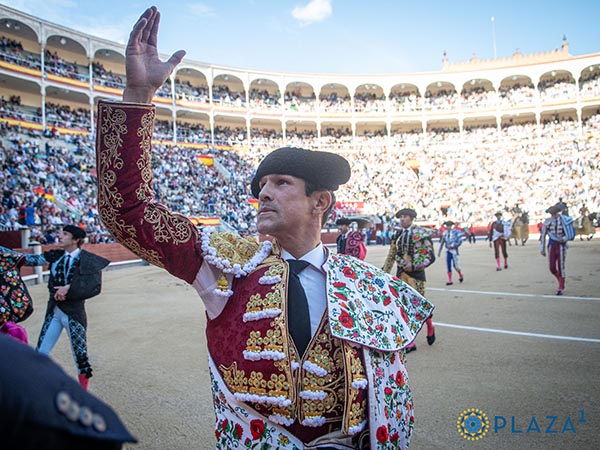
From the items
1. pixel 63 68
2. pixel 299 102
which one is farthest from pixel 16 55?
pixel 299 102

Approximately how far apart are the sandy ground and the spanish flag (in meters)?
23.9

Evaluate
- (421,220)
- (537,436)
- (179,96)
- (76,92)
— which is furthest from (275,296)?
(179,96)

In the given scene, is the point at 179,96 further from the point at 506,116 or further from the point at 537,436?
the point at 537,436

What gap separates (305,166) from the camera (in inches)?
61.7

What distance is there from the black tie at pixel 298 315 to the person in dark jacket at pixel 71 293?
298cm

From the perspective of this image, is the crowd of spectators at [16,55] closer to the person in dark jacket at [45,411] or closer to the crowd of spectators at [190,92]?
the crowd of spectators at [190,92]

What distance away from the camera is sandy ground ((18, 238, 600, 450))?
2863 mm

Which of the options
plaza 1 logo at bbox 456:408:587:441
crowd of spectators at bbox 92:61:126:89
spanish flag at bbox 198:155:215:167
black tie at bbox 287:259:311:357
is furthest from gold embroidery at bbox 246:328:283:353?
crowd of spectators at bbox 92:61:126:89

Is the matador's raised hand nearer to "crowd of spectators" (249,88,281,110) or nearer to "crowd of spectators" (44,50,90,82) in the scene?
"crowd of spectators" (44,50,90,82)

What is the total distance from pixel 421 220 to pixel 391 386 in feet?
92.0

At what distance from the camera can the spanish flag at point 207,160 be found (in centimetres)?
3131

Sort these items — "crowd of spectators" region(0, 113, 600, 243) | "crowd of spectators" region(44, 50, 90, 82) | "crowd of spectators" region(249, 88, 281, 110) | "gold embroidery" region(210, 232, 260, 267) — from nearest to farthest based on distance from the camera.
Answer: "gold embroidery" region(210, 232, 260, 267)
"crowd of spectators" region(0, 113, 600, 243)
"crowd of spectators" region(44, 50, 90, 82)
"crowd of spectators" region(249, 88, 281, 110)

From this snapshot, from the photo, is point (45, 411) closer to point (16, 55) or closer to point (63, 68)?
point (16, 55)

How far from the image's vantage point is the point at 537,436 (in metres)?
2.73
